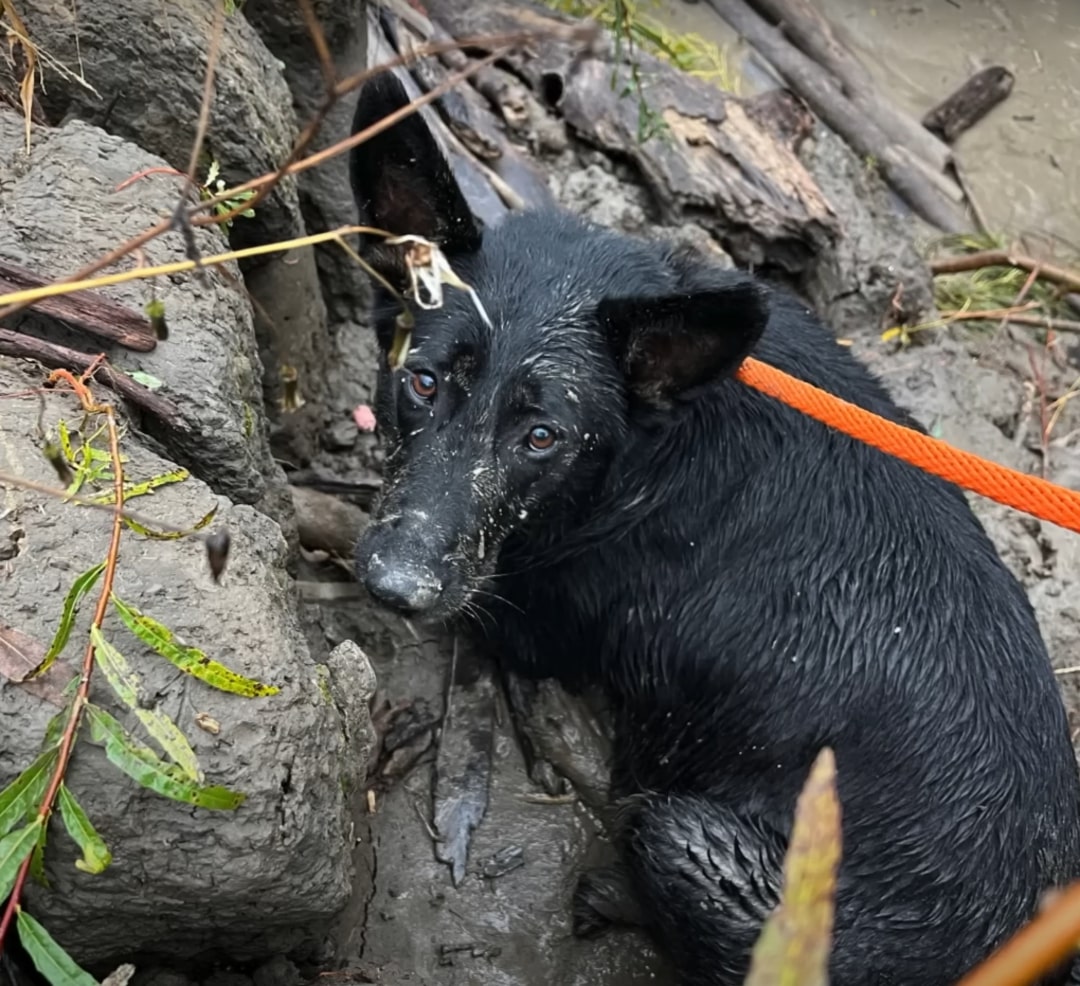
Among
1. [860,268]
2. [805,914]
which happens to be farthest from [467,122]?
[805,914]

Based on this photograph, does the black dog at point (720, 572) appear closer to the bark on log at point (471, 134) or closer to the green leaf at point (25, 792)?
the green leaf at point (25, 792)

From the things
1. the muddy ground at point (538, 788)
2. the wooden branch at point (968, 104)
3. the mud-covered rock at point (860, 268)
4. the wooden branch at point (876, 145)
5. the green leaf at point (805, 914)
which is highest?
the wooden branch at point (968, 104)

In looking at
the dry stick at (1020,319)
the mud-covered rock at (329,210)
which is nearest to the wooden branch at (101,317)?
the mud-covered rock at (329,210)

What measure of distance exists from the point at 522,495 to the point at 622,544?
432 millimetres

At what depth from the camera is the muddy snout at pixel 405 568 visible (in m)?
2.71

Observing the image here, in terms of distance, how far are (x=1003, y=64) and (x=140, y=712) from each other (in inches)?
279

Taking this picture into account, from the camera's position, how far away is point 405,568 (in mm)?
2713

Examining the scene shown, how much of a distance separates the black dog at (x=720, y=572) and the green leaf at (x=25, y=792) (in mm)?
972

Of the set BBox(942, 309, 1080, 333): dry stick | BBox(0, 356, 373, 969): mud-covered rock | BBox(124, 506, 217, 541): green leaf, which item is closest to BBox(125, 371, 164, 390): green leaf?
BBox(0, 356, 373, 969): mud-covered rock

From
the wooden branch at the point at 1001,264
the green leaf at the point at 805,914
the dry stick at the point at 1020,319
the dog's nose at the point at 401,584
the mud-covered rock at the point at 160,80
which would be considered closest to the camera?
the green leaf at the point at 805,914

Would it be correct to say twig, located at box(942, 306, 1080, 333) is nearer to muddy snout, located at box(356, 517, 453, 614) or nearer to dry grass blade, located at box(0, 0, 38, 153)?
muddy snout, located at box(356, 517, 453, 614)

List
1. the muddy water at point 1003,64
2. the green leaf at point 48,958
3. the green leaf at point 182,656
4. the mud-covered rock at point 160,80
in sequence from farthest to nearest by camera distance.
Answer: the muddy water at point 1003,64 → the mud-covered rock at point 160,80 → the green leaf at point 182,656 → the green leaf at point 48,958

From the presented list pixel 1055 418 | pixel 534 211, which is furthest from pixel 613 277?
pixel 1055 418

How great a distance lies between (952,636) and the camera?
2.84m
